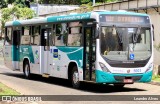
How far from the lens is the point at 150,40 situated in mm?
17031

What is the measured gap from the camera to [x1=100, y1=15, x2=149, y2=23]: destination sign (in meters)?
16.4

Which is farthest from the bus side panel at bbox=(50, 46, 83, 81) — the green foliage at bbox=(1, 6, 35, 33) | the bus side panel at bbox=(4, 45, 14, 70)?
the green foliage at bbox=(1, 6, 35, 33)

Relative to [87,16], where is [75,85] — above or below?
below

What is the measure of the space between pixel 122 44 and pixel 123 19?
1047 mm

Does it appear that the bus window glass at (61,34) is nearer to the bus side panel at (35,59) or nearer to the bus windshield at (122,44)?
the bus side panel at (35,59)

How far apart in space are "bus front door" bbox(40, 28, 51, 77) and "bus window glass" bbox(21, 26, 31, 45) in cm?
206

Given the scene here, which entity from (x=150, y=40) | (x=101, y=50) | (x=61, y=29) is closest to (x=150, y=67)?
(x=150, y=40)

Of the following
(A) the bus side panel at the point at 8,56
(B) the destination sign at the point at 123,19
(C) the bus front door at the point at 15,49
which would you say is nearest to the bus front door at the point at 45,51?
(C) the bus front door at the point at 15,49

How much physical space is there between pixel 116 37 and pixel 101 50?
29.7 inches

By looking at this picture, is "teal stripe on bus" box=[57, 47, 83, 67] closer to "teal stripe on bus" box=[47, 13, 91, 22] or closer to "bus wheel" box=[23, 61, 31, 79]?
"teal stripe on bus" box=[47, 13, 91, 22]

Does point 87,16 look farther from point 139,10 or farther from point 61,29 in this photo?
point 139,10

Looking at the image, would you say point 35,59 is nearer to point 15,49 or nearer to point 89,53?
point 15,49

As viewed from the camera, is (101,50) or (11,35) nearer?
(101,50)

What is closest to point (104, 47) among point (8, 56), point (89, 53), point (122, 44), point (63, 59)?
point (122, 44)
